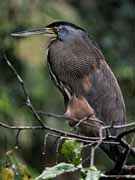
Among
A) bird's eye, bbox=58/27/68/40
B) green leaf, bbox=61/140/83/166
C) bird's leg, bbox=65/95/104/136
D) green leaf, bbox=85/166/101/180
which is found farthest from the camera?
bird's eye, bbox=58/27/68/40

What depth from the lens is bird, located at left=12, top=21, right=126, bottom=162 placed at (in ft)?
13.3

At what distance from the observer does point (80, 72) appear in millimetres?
4082

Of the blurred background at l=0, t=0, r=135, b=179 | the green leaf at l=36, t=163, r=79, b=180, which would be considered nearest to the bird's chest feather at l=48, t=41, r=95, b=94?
the blurred background at l=0, t=0, r=135, b=179

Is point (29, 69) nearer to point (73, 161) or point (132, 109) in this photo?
point (132, 109)

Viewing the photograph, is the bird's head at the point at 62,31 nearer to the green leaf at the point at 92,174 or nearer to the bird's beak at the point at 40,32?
the bird's beak at the point at 40,32

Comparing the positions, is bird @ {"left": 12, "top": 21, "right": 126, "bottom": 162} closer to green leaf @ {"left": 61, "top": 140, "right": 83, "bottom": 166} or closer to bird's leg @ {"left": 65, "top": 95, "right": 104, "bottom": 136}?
bird's leg @ {"left": 65, "top": 95, "right": 104, "bottom": 136}

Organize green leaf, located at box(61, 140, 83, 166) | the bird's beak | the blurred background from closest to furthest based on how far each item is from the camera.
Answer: green leaf, located at box(61, 140, 83, 166) < the bird's beak < the blurred background

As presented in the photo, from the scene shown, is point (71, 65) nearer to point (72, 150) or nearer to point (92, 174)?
point (72, 150)

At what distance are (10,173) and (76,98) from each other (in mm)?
1626

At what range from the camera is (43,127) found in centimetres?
226

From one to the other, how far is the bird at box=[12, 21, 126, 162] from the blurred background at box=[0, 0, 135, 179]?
541 millimetres

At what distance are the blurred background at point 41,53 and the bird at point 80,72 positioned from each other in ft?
1.77

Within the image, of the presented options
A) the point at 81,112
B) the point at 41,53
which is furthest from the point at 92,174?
the point at 41,53

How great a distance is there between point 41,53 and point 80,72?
136cm
